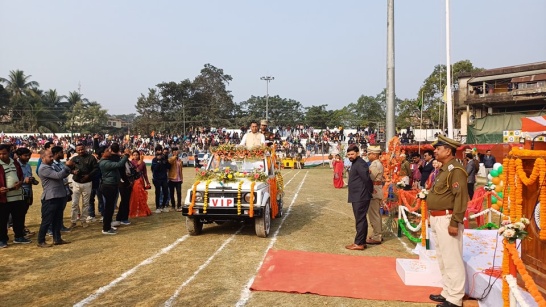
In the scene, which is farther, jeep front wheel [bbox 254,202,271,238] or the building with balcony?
the building with balcony

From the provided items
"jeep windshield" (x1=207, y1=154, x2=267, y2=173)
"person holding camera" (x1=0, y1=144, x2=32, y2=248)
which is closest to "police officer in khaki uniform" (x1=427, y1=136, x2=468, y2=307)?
"jeep windshield" (x1=207, y1=154, x2=267, y2=173)

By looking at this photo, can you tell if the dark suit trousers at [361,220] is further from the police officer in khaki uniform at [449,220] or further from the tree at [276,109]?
the tree at [276,109]

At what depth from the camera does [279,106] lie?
223 feet

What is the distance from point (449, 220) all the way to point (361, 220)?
2.76 meters

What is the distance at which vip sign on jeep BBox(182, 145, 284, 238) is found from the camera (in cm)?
792

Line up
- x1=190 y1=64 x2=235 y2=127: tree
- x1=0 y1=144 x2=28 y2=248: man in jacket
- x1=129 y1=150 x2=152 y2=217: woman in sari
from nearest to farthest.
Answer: x1=0 y1=144 x2=28 y2=248: man in jacket, x1=129 y1=150 x2=152 y2=217: woman in sari, x1=190 y1=64 x2=235 y2=127: tree

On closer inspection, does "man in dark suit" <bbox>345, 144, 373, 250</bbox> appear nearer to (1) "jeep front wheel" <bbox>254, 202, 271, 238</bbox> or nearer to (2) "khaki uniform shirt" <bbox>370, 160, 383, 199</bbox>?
(2) "khaki uniform shirt" <bbox>370, 160, 383, 199</bbox>

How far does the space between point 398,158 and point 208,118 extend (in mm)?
48249

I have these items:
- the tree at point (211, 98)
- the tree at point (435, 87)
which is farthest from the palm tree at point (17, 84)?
the tree at point (435, 87)

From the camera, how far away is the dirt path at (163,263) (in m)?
4.92

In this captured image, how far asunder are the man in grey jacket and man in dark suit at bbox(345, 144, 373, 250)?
546 cm

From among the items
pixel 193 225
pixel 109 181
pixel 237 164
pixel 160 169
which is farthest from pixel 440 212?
pixel 160 169

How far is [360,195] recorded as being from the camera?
24.5ft

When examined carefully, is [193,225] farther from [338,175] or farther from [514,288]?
[338,175]
